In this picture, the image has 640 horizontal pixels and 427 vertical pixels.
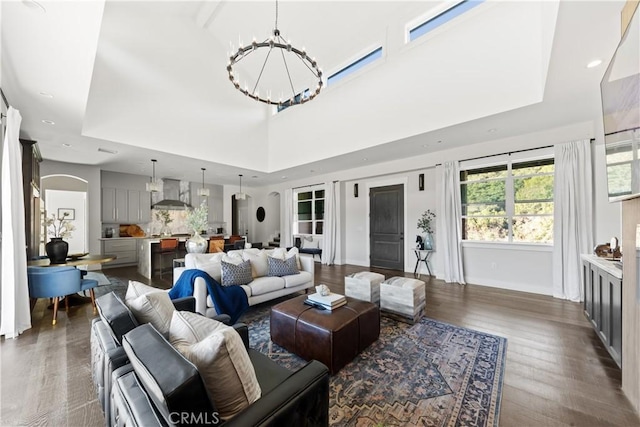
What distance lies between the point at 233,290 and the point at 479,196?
484 centimetres

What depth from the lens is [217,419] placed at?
0.88m

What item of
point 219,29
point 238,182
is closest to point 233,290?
point 219,29

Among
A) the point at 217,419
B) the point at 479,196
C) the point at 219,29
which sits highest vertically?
the point at 219,29

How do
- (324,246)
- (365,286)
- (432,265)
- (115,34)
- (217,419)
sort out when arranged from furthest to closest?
1. (324,246)
2. (432,265)
3. (115,34)
4. (365,286)
5. (217,419)

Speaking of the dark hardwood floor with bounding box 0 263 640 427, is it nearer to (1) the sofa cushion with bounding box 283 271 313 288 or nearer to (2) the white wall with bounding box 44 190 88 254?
(1) the sofa cushion with bounding box 283 271 313 288

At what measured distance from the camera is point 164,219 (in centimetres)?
818

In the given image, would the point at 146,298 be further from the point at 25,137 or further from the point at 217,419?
the point at 25,137

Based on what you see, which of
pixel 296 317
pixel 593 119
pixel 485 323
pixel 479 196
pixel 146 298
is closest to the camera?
pixel 146 298

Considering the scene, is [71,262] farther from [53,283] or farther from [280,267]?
[280,267]

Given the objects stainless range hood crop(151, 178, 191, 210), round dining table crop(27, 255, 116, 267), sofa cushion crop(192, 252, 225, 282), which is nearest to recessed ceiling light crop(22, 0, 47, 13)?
sofa cushion crop(192, 252, 225, 282)

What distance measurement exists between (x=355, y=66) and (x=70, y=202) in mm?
8036

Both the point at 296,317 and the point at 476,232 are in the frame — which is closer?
the point at 296,317

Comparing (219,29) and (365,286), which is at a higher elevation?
(219,29)

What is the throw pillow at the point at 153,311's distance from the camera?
153 centimetres
